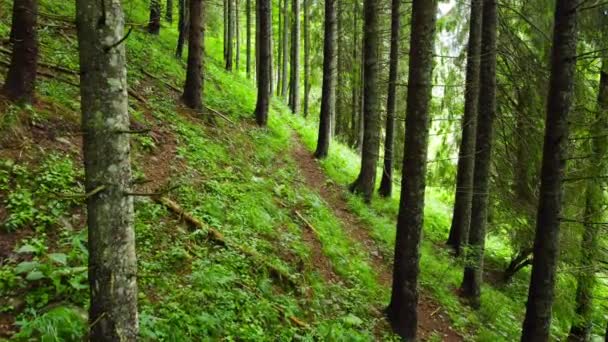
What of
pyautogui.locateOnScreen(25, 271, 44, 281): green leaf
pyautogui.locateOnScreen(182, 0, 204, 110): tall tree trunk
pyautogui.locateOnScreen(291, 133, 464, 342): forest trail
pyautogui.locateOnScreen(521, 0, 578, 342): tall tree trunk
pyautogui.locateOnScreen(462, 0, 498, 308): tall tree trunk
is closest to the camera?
pyautogui.locateOnScreen(25, 271, 44, 281): green leaf

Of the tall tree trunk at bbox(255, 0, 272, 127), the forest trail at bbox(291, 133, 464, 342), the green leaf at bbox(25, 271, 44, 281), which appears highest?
the tall tree trunk at bbox(255, 0, 272, 127)

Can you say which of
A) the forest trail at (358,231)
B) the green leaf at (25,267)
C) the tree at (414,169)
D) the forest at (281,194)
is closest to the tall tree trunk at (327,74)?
the forest at (281,194)

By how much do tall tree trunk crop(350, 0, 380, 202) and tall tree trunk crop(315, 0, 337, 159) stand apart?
1.73m

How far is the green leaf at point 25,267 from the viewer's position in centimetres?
414

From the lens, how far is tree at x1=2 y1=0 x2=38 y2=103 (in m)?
5.91

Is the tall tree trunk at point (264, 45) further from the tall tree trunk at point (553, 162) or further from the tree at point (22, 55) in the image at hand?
the tall tree trunk at point (553, 162)

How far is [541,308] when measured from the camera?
229 inches

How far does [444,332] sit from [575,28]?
5.48 metres

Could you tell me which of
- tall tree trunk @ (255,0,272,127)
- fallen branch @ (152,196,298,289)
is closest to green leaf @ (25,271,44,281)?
fallen branch @ (152,196,298,289)

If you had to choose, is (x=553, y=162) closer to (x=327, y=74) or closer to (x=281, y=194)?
(x=281, y=194)

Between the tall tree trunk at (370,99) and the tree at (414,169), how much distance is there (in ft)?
16.2

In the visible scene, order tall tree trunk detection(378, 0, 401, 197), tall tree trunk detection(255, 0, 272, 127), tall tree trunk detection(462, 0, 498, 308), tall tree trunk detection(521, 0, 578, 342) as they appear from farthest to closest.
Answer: tall tree trunk detection(255, 0, 272, 127), tall tree trunk detection(378, 0, 401, 197), tall tree trunk detection(462, 0, 498, 308), tall tree trunk detection(521, 0, 578, 342)

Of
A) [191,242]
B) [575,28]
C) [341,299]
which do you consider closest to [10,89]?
[191,242]

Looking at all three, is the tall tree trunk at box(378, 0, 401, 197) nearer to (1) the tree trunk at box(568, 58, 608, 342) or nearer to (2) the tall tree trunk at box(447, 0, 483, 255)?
(2) the tall tree trunk at box(447, 0, 483, 255)
